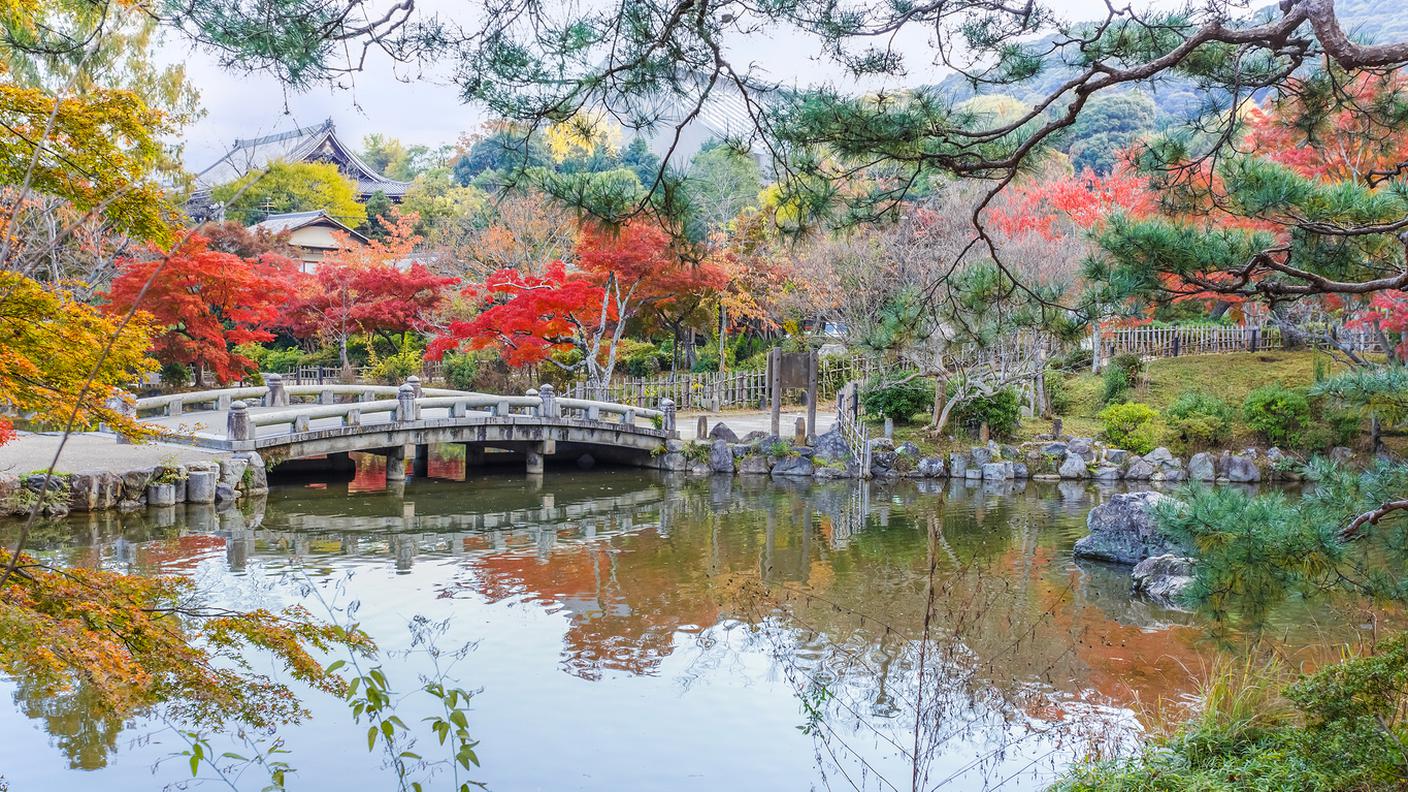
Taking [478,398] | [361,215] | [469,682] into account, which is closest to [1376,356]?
[478,398]

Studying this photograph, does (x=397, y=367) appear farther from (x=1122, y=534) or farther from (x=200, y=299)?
(x=1122, y=534)

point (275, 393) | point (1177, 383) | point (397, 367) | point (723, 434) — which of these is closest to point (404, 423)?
point (275, 393)

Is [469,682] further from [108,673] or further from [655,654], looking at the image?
[108,673]

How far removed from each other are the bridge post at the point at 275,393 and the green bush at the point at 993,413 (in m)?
10.4

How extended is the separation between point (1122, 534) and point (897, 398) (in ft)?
22.5

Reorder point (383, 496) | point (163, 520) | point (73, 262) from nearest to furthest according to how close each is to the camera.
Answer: point (163, 520) < point (383, 496) < point (73, 262)

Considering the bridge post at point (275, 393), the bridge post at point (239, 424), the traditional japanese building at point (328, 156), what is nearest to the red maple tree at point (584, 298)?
the bridge post at point (275, 393)

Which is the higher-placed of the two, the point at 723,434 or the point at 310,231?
the point at 310,231

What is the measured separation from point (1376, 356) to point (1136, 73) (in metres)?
17.5

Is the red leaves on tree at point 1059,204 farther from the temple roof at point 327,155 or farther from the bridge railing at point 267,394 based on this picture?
the temple roof at point 327,155

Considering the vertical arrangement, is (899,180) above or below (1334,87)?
below

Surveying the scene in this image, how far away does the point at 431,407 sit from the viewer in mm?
15094

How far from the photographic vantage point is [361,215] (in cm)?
3002

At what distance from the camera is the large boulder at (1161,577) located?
880 cm
